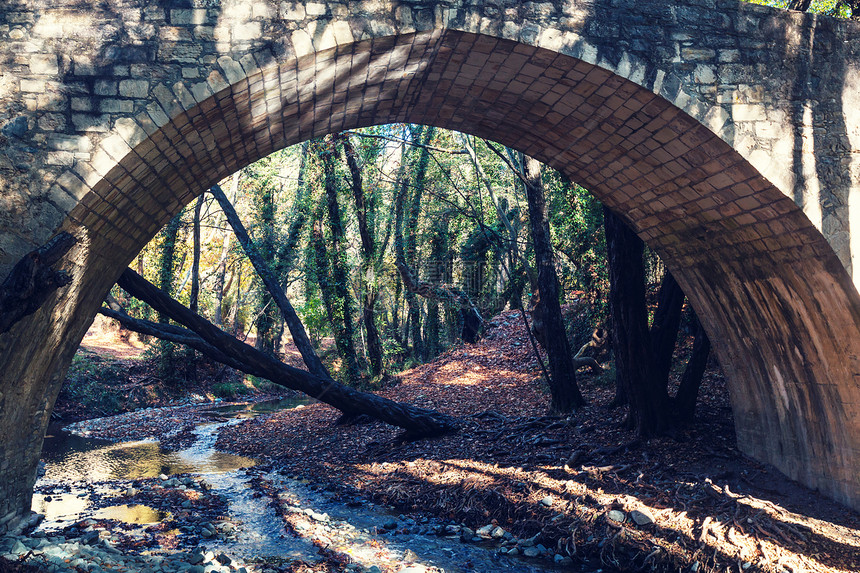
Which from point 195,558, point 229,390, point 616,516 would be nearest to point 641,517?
point 616,516

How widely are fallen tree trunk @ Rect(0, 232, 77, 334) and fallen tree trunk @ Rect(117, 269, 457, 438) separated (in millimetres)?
4194

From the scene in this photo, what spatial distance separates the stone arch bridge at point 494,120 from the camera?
178 inches

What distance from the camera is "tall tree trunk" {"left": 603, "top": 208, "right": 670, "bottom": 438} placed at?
7801 millimetres

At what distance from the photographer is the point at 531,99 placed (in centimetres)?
584

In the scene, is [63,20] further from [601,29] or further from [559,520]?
[559,520]

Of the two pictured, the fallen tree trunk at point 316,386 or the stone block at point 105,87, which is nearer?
the stone block at point 105,87

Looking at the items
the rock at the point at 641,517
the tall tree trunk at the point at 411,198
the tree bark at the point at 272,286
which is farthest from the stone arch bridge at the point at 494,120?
the tall tree trunk at the point at 411,198

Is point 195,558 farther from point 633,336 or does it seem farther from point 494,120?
point 633,336

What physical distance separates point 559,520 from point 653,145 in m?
3.72

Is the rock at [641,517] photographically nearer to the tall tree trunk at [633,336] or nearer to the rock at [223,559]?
the tall tree trunk at [633,336]

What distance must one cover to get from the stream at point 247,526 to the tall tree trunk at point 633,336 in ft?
8.80

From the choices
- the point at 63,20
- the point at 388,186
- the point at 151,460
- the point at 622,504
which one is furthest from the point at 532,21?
the point at 388,186

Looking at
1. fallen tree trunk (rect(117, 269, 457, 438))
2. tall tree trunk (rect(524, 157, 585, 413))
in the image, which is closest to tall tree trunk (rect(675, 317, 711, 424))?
tall tree trunk (rect(524, 157, 585, 413))

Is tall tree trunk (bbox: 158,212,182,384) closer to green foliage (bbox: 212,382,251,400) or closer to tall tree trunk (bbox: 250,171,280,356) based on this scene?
green foliage (bbox: 212,382,251,400)
